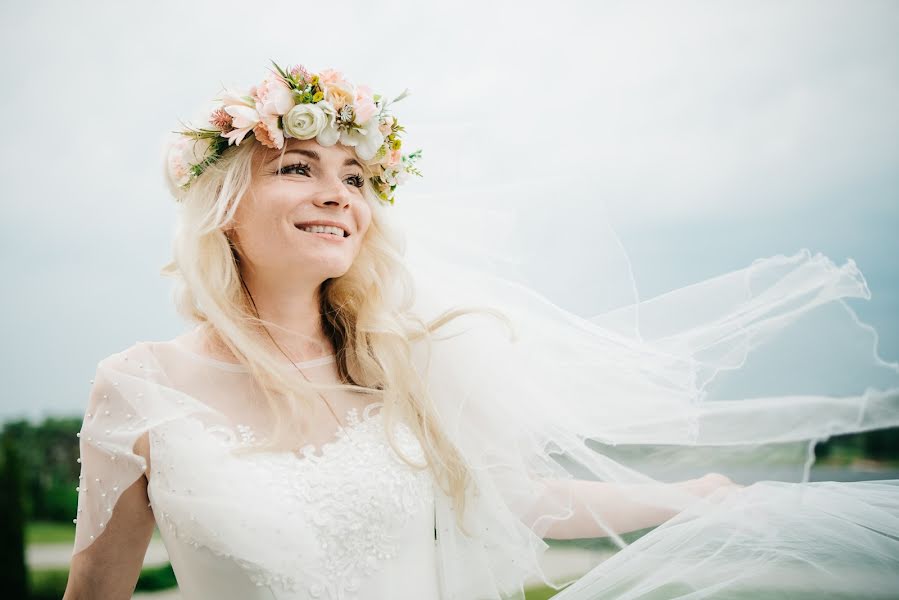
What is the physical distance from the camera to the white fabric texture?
183cm

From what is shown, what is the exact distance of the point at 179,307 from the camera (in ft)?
7.87

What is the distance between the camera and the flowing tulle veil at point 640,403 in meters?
1.93

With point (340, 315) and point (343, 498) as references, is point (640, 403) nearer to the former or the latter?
point (343, 498)

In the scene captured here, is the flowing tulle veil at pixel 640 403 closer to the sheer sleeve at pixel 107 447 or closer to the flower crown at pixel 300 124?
the flower crown at pixel 300 124

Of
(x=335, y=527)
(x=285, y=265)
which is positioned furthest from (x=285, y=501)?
(x=285, y=265)

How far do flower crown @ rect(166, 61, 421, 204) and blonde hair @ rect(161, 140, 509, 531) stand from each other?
7cm

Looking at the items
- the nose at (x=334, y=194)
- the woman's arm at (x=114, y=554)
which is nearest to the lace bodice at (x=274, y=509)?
the woman's arm at (x=114, y=554)

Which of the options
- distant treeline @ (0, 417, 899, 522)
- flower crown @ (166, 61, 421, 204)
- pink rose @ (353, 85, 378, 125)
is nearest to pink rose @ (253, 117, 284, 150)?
flower crown @ (166, 61, 421, 204)

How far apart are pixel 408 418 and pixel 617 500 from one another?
2.57 ft

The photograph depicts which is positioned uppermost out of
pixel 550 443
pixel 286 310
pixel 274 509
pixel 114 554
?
pixel 286 310

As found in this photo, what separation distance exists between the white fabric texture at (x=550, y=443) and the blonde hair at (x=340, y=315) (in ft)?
0.22

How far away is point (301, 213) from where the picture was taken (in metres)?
2.11

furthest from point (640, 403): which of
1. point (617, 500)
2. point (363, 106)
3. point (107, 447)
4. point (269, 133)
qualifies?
point (107, 447)

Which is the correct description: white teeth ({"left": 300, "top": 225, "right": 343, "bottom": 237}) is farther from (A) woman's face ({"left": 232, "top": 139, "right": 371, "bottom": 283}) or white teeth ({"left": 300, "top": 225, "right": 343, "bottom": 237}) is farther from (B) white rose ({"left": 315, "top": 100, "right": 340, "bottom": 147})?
(B) white rose ({"left": 315, "top": 100, "right": 340, "bottom": 147})
